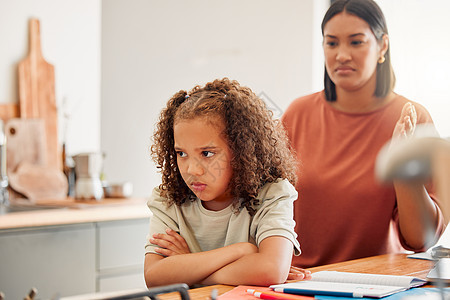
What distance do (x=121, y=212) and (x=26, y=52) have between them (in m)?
1.04

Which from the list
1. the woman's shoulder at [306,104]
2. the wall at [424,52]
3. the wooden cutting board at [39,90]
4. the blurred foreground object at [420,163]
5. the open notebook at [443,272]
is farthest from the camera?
the wooden cutting board at [39,90]

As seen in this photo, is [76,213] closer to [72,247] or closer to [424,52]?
[72,247]

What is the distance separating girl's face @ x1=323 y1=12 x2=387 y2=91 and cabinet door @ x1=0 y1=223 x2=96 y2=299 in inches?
57.6

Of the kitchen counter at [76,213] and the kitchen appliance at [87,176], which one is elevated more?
the kitchen appliance at [87,176]

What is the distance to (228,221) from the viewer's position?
1.13 meters

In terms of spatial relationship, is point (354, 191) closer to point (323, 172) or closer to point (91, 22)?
point (323, 172)

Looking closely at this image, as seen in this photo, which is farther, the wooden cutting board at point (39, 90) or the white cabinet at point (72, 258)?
the wooden cutting board at point (39, 90)

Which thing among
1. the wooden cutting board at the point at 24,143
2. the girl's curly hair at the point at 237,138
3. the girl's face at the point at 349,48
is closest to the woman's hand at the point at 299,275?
the girl's curly hair at the point at 237,138

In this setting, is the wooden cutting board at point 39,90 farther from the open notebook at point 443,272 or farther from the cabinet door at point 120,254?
the open notebook at point 443,272

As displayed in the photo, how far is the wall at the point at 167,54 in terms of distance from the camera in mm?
3373

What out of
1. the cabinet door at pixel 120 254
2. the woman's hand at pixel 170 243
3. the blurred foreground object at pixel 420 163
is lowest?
the cabinet door at pixel 120 254

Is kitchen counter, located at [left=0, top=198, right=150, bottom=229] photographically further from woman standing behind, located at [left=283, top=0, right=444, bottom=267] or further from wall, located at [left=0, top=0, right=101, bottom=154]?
woman standing behind, located at [left=283, top=0, right=444, bottom=267]

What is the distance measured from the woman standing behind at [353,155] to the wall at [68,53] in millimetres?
1815

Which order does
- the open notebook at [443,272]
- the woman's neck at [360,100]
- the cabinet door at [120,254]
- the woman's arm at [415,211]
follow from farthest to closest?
the cabinet door at [120,254]
the woman's neck at [360,100]
the woman's arm at [415,211]
the open notebook at [443,272]
